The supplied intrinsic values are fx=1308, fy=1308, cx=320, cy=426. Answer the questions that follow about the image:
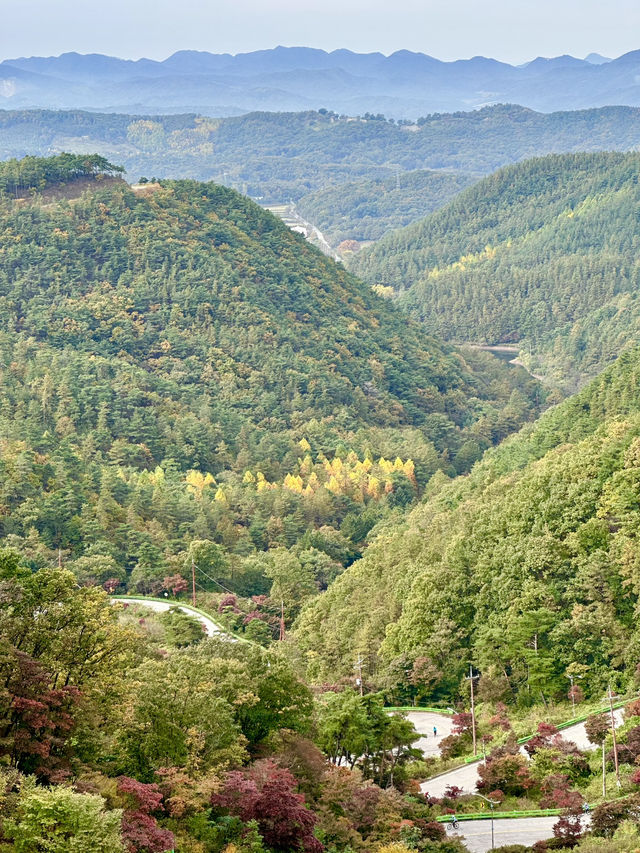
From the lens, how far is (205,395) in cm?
12638

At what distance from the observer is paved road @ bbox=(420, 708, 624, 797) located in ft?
150

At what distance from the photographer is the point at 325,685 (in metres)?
59.2

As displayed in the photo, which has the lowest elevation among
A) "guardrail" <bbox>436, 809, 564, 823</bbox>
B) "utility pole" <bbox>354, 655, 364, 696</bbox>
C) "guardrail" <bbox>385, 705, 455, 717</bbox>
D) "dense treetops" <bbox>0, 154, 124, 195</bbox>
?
"guardrail" <bbox>385, 705, 455, 717</bbox>

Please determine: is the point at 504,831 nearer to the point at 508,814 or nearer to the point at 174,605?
the point at 508,814

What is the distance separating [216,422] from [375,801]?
8199cm

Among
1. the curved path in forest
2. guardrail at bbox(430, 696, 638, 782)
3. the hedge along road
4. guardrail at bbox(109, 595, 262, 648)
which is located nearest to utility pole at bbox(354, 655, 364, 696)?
guardrail at bbox(430, 696, 638, 782)

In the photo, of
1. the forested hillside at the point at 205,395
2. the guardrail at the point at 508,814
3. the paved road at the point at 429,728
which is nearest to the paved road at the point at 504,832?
the guardrail at the point at 508,814

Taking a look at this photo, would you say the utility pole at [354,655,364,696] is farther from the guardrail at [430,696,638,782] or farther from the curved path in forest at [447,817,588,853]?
the curved path in forest at [447,817,588,853]

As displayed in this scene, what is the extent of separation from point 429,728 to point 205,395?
248ft

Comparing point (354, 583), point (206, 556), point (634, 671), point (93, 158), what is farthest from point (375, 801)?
point (93, 158)

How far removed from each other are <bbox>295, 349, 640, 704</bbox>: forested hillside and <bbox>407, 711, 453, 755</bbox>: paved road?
7.09 feet

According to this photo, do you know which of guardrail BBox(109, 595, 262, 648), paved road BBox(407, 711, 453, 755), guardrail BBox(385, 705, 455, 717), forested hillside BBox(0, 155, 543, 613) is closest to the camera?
paved road BBox(407, 711, 453, 755)

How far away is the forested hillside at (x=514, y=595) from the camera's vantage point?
182ft

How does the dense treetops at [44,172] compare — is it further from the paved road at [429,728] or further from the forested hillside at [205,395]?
the paved road at [429,728]
